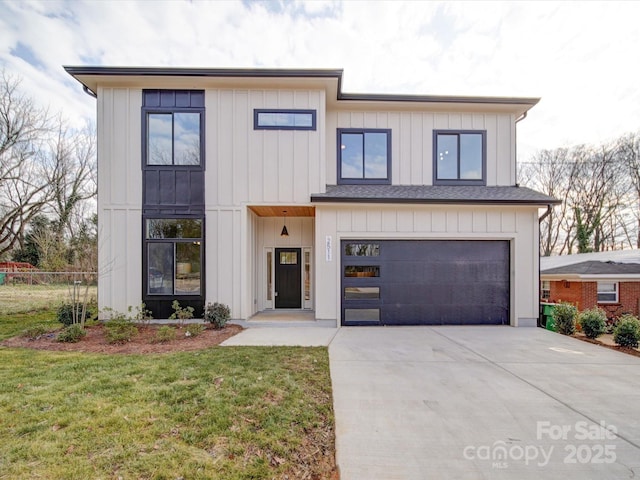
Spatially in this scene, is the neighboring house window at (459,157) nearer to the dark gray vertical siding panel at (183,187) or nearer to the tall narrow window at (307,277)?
the tall narrow window at (307,277)

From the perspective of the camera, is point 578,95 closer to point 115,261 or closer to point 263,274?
point 263,274

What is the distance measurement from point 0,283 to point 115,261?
276 inches

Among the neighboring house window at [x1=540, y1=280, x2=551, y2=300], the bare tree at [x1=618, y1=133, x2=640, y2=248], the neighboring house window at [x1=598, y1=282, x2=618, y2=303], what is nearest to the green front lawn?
the neighboring house window at [x1=598, y1=282, x2=618, y2=303]

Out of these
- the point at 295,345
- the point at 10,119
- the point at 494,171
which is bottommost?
the point at 295,345

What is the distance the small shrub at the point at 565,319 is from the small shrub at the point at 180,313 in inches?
369

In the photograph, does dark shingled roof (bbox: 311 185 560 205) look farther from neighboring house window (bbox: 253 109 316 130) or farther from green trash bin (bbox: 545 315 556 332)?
green trash bin (bbox: 545 315 556 332)

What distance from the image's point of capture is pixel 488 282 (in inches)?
322

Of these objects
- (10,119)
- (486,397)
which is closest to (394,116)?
(486,397)

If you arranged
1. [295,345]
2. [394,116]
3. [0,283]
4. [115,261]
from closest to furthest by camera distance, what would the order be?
[295,345] → [115,261] → [394,116] → [0,283]

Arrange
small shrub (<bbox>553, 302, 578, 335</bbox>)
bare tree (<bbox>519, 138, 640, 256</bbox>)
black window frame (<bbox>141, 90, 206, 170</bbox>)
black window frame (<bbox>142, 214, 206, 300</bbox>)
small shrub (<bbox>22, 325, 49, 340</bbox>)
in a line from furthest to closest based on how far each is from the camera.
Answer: bare tree (<bbox>519, 138, 640, 256</bbox>), black window frame (<bbox>141, 90, 206, 170</bbox>), black window frame (<bbox>142, 214, 206, 300</bbox>), small shrub (<bbox>553, 302, 578, 335</bbox>), small shrub (<bbox>22, 325, 49, 340</bbox>)

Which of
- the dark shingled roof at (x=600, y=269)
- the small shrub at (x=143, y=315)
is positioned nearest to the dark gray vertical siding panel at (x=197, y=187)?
the small shrub at (x=143, y=315)

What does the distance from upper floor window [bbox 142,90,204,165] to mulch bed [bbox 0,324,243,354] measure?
14.6 feet

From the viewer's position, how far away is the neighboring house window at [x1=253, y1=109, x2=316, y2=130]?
800 cm

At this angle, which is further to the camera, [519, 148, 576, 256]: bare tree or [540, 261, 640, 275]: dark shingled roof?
[519, 148, 576, 256]: bare tree
